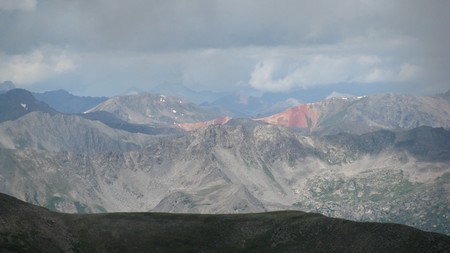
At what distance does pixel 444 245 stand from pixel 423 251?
6.28m

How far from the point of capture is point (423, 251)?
19775cm

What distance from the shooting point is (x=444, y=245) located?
640 feet
